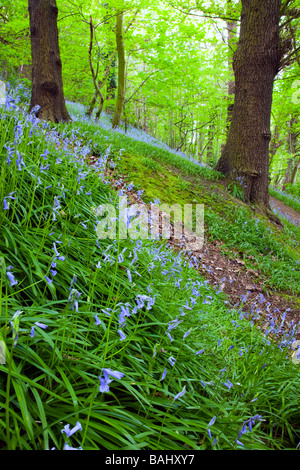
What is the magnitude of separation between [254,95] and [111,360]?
6.84 meters

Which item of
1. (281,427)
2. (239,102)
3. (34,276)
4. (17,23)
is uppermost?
(17,23)

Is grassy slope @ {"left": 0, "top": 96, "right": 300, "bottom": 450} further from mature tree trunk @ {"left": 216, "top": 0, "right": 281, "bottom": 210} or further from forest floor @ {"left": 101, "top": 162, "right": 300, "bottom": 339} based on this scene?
mature tree trunk @ {"left": 216, "top": 0, "right": 281, "bottom": 210}

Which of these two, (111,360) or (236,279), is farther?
(236,279)

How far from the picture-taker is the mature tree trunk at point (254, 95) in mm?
6117

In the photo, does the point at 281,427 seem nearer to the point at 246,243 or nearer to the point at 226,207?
the point at 246,243

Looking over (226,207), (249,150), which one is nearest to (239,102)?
(249,150)

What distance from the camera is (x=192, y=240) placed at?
4559 mm

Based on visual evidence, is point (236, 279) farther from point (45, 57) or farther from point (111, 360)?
point (45, 57)

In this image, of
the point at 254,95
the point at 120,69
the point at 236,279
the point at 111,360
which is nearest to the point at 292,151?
the point at 120,69

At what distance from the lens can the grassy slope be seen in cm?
113

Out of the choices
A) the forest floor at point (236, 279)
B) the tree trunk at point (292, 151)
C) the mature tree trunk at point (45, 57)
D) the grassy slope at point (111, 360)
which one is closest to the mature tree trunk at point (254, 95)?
the forest floor at point (236, 279)

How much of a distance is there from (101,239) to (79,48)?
407 inches

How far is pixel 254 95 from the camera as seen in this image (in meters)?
6.37
